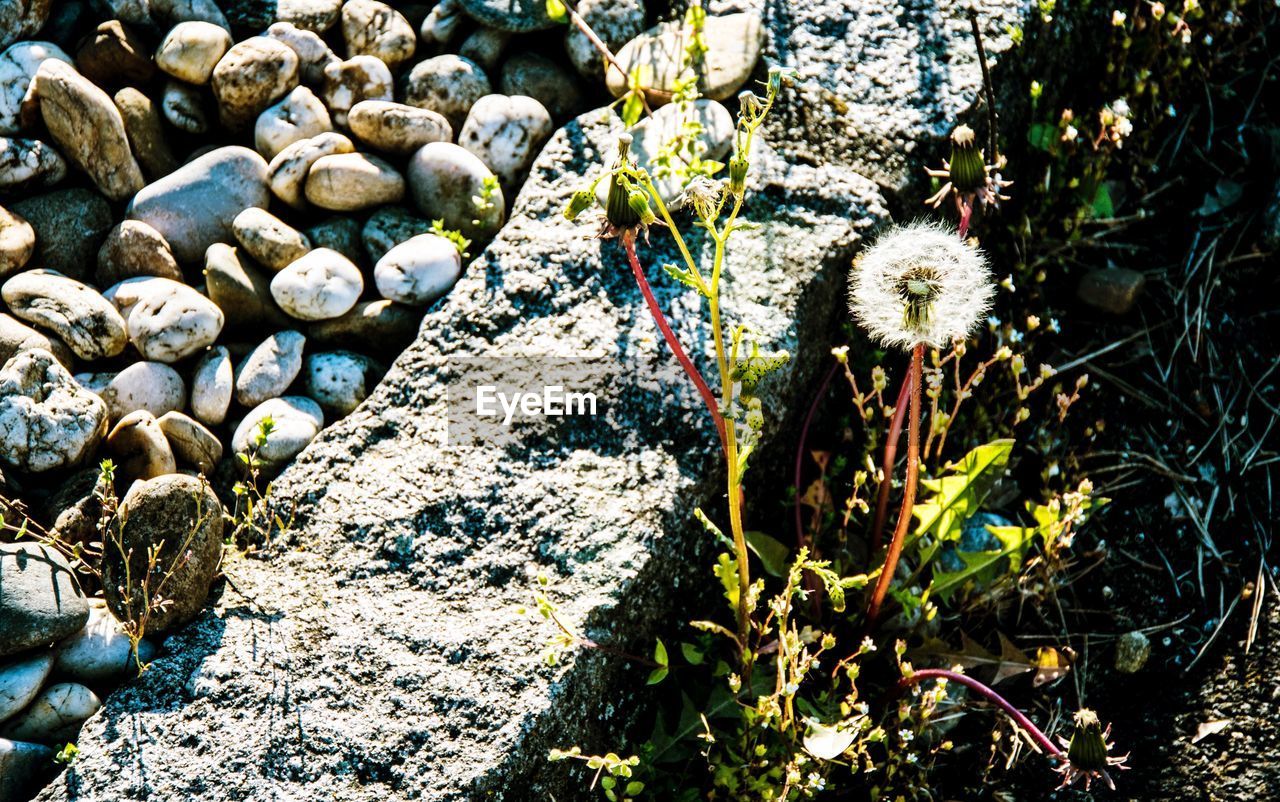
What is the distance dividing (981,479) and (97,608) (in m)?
2.30

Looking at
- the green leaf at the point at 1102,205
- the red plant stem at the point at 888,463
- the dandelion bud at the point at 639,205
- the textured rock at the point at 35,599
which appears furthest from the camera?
the green leaf at the point at 1102,205

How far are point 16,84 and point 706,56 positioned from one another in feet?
6.86

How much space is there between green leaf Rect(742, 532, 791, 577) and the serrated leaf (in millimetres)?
420

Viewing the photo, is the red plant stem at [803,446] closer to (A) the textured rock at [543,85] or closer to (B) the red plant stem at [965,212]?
(B) the red plant stem at [965,212]

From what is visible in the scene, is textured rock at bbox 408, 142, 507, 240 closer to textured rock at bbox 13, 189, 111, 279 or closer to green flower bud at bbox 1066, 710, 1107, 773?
textured rock at bbox 13, 189, 111, 279

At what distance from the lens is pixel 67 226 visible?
3.12m

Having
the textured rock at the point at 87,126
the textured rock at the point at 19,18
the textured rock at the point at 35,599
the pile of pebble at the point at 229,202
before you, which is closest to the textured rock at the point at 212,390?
the pile of pebble at the point at 229,202

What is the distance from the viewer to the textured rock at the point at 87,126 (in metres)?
3.10

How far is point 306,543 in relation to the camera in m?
2.70

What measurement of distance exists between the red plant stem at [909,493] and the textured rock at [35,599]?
1.95m

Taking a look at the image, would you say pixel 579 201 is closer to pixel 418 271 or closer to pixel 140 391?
pixel 418 271

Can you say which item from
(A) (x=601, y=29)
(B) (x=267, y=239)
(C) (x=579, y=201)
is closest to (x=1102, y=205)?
(A) (x=601, y=29)

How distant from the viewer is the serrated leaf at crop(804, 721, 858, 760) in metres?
2.40

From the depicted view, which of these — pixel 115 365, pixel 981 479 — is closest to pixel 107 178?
pixel 115 365
